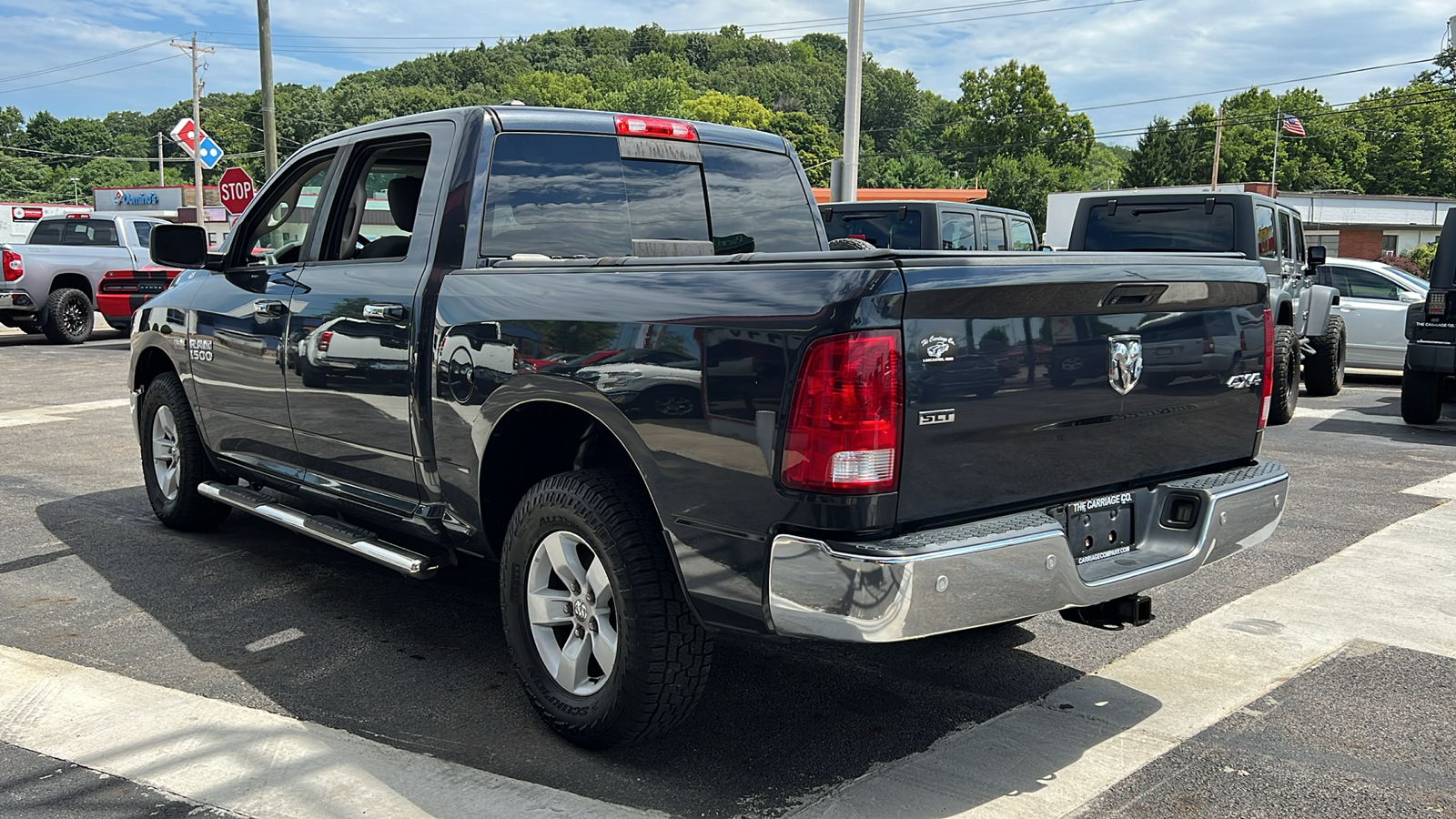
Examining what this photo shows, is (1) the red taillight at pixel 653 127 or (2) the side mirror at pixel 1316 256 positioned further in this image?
(2) the side mirror at pixel 1316 256

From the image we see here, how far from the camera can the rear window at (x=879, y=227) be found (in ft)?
44.2

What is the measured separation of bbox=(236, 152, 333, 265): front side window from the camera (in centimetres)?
500

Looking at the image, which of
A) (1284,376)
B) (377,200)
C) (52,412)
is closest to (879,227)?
(1284,376)

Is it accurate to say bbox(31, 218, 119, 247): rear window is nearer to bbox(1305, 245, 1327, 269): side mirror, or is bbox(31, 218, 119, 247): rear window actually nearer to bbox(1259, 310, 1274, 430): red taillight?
bbox(1305, 245, 1327, 269): side mirror

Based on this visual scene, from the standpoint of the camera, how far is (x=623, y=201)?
175 inches

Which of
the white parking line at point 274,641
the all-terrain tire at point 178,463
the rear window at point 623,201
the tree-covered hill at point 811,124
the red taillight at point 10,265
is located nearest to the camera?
the rear window at point 623,201

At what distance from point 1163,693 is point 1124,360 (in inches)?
53.1

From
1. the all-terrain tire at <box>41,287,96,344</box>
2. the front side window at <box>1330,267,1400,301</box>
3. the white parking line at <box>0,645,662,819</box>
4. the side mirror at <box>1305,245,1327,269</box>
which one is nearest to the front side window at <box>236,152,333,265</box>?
the white parking line at <box>0,645,662,819</box>

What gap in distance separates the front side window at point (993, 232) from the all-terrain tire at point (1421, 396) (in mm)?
5164

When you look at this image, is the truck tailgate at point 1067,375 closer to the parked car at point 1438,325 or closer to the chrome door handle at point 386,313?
the chrome door handle at point 386,313

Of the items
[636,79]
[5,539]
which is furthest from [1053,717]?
[636,79]

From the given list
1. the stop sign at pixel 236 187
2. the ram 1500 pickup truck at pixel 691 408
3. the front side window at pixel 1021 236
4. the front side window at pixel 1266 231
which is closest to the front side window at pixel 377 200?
the ram 1500 pickup truck at pixel 691 408

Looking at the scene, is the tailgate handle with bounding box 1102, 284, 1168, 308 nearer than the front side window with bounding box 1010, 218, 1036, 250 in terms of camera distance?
Yes

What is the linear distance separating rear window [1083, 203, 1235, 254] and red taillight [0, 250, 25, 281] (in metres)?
14.8
